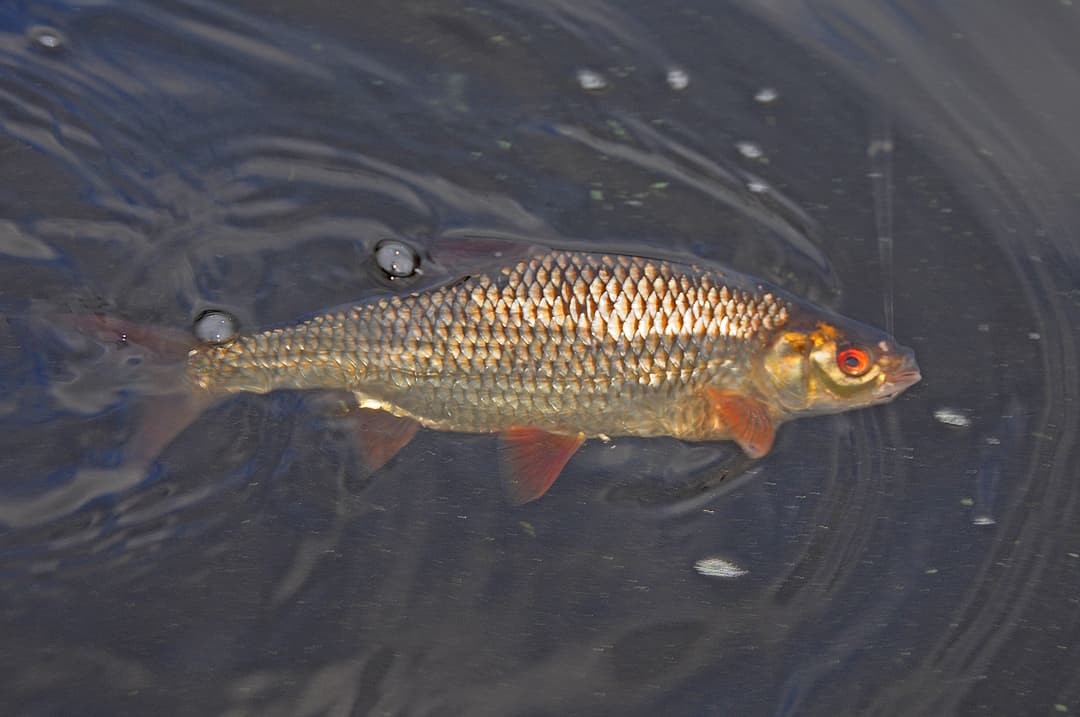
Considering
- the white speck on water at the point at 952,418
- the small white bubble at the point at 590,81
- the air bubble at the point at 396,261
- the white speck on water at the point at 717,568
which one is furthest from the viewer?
the small white bubble at the point at 590,81

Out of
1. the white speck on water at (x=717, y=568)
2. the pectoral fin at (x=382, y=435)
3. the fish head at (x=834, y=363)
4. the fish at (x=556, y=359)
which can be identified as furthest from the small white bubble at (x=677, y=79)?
the white speck on water at (x=717, y=568)

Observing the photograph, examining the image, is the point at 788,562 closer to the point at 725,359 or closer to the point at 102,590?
the point at 725,359

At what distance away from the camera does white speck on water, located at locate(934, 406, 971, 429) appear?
4.06 meters

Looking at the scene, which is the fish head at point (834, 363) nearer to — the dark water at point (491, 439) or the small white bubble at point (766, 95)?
the dark water at point (491, 439)

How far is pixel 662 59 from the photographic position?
14.8 feet

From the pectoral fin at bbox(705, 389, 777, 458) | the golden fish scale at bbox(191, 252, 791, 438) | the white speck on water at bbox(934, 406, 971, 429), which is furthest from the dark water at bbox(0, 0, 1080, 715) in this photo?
the golden fish scale at bbox(191, 252, 791, 438)

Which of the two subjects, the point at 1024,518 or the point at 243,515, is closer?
the point at 243,515

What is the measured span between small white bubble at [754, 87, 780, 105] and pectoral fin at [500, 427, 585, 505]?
1719 millimetres

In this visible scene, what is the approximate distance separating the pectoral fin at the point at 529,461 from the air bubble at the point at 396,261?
0.70m

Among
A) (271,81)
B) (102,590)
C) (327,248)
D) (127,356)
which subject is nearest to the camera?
(102,590)

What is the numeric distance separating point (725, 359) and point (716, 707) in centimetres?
115

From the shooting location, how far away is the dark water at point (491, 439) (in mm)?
3535

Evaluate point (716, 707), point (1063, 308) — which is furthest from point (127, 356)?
point (1063, 308)

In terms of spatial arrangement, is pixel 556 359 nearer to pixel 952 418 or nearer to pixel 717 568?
pixel 717 568
